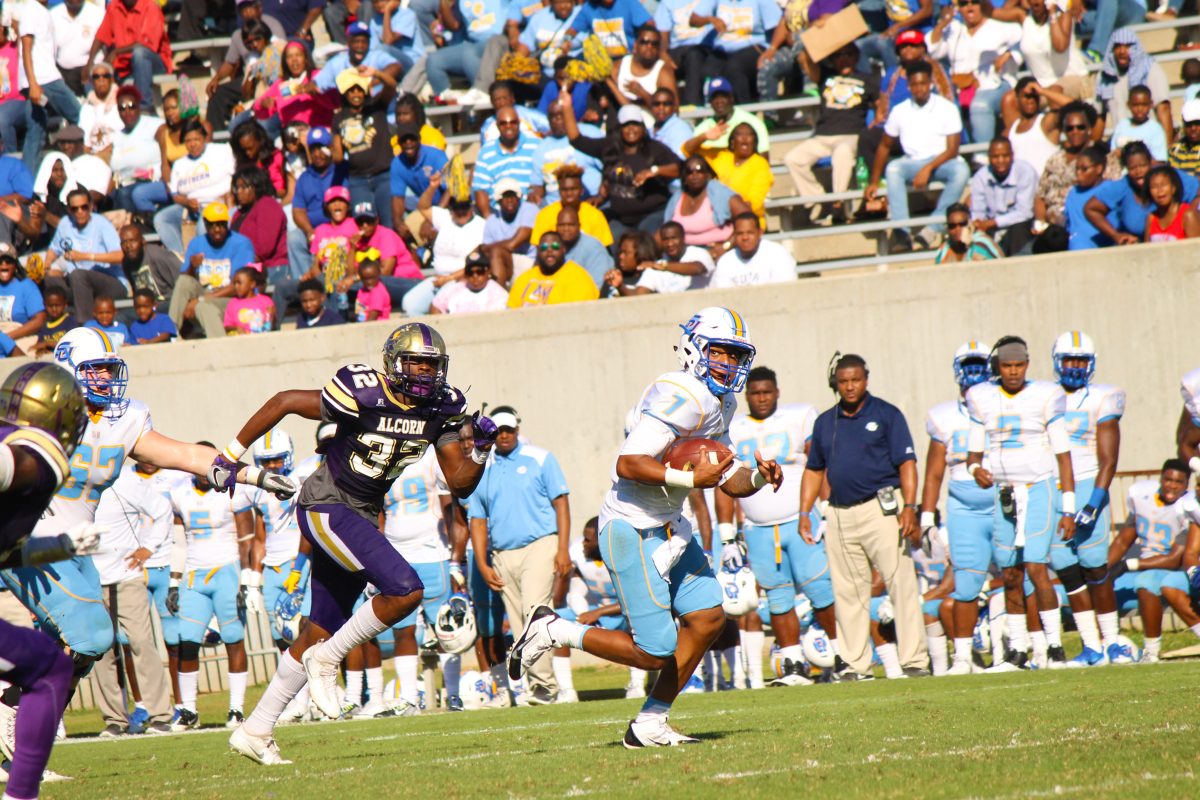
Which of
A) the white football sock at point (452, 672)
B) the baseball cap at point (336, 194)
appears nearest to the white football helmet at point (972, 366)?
the white football sock at point (452, 672)

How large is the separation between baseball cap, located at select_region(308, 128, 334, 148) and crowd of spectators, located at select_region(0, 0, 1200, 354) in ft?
0.13

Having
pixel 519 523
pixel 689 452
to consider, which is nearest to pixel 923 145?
pixel 519 523

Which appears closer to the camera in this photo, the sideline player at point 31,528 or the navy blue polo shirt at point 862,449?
the sideline player at point 31,528

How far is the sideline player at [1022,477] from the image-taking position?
1066 centimetres

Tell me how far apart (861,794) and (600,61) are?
11354 mm

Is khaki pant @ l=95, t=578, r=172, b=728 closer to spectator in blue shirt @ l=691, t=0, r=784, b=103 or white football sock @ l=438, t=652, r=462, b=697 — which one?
white football sock @ l=438, t=652, r=462, b=697

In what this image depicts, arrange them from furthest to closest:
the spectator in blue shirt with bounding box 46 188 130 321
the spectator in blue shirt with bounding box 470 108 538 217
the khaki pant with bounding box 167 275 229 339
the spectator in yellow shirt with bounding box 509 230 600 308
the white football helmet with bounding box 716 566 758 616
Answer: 1. the spectator in blue shirt with bounding box 46 188 130 321
2. the spectator in blue shirt with bounding box 470 108 538 217
3. the khaki pant with bounding box 167 275 229 339
4. the spectator in yellow shirt with bounding box 509 230 600 308
5. the white football helmet with bounding box 716 566 758 616

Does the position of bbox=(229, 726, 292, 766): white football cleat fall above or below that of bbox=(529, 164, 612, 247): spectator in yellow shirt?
below

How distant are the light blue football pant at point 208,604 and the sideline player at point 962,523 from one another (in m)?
5.20

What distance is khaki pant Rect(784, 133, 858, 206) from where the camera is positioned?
1448cm

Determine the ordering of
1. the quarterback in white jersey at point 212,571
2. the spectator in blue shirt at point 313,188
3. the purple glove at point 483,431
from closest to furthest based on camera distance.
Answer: the purple glove at point 483,431 → the quarterback in white jersey at point 212,571 → the spectator in blue shirt at point 313,188

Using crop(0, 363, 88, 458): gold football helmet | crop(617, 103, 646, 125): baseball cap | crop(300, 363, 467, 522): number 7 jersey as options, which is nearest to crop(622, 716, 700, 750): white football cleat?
crop(300, 363, 467, 522): number 7 jersey

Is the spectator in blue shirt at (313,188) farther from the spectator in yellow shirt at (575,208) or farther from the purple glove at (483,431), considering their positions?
the purple glove at (483,431)

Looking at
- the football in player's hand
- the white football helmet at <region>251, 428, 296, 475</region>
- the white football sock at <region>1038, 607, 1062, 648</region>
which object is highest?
the football in player's hand
